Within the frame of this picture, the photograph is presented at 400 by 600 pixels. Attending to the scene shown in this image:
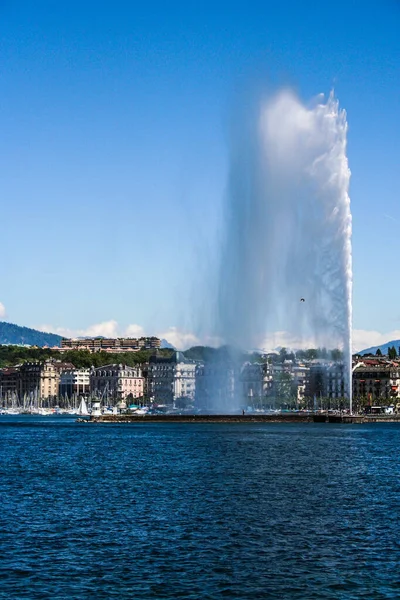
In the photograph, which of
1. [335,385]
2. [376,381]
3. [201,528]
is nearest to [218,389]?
[335,385]

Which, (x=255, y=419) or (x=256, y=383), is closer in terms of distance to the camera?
(x=255, y=419)

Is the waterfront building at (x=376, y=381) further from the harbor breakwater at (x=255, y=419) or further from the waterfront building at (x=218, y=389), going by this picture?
the harbor breakwater at (x=255, y=419)

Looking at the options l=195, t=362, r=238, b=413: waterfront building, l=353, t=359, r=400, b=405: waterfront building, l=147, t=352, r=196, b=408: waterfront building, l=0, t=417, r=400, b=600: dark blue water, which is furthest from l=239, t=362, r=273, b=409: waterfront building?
l=0, t=417, r=400, b=600: dark blue water

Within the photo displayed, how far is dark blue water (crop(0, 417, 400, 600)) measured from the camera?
20719 mm

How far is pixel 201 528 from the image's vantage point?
2742cm

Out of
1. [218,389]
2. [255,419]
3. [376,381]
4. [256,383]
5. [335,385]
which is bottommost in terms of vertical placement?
[255,419]

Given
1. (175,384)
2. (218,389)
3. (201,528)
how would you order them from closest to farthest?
1. (201,528)
2. (218,389)
3. (175,384)

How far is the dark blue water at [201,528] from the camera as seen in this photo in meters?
20.7

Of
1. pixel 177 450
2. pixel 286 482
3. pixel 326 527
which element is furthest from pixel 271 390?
pixel 326 527

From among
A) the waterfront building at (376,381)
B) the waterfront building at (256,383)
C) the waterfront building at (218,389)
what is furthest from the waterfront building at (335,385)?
the waterfront building at (218,389)

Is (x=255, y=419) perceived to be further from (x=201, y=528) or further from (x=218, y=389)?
(x=201, y=528)

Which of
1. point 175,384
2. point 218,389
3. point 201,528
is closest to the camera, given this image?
point 201,528

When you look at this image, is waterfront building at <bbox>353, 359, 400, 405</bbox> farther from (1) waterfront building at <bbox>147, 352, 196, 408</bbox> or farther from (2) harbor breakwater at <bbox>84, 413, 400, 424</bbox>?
(2) harbor breakwater at <bbox>84, 413, 400, 424</bbox>

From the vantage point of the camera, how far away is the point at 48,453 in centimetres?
5897
